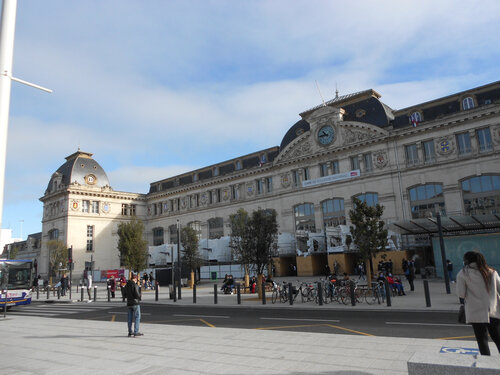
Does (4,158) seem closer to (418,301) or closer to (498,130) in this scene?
(418,301)

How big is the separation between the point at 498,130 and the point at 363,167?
1267cm

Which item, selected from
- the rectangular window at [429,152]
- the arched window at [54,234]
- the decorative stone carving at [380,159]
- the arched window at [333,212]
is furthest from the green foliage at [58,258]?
the rectangular window at [429,152]

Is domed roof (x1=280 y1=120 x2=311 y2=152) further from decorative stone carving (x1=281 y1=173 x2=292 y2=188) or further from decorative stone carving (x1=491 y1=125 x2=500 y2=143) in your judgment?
decorative stone carving (x1=491 y1=125 x2=500 y2=143)

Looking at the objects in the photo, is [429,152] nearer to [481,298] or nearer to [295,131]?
[295,131]

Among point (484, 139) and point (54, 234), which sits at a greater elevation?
point (484, 139)

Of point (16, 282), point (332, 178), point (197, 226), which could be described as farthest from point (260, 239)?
point (197, 226)

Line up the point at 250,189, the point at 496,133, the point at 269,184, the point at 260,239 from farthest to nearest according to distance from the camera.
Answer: the point at 250,189, the point at 269,184, the point at 496,133, the point at 260,239

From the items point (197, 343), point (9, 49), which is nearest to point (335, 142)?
point (197, 343)

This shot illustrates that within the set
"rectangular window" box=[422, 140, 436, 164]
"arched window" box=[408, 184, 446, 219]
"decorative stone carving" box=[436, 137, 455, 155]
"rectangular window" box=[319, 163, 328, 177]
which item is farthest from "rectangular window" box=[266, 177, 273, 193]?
"decorative stone carving" box=[436, 137, 455, 155]

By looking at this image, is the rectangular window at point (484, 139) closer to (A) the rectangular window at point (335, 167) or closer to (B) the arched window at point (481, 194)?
(B) the arched window at point (481, 194)

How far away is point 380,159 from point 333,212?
7828 mm

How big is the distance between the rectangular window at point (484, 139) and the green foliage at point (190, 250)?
1089 inches

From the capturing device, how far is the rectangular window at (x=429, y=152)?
124ft

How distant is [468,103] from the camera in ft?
119
